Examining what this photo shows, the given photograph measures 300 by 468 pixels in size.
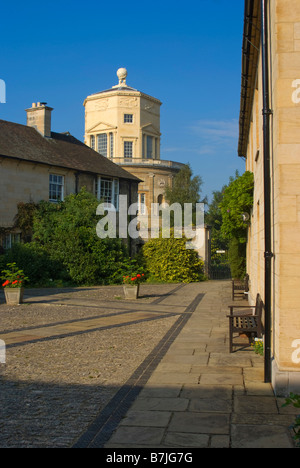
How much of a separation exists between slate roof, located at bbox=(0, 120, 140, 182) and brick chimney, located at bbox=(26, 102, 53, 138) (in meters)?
0.39

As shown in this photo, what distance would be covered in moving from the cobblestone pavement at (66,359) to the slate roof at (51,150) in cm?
1107

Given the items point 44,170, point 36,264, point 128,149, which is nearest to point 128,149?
point 128,149

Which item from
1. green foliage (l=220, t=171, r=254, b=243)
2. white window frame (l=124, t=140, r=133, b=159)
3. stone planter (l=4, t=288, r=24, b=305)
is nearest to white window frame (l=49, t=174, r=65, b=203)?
stone planter (l=4, t=288, r=24, b=305)

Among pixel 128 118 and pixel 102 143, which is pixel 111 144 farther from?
pixel 128 118

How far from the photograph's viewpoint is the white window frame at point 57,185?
25656 millimetres

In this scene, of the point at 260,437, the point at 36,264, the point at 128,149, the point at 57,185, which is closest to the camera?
the point at 260,437

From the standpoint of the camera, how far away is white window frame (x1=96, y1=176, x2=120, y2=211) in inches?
1121

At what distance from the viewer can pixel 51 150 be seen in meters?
27.1

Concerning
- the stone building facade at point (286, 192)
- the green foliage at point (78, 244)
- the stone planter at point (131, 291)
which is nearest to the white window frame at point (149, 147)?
the green foliage at point (78, 244)

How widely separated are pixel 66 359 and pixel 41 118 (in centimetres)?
2306

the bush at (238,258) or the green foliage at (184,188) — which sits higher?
the green foliage at (184,188)

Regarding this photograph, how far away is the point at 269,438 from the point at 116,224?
81.1 feet

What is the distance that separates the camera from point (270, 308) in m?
6.26

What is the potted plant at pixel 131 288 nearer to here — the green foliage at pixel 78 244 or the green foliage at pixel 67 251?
the green foliage at pixel 67 251
